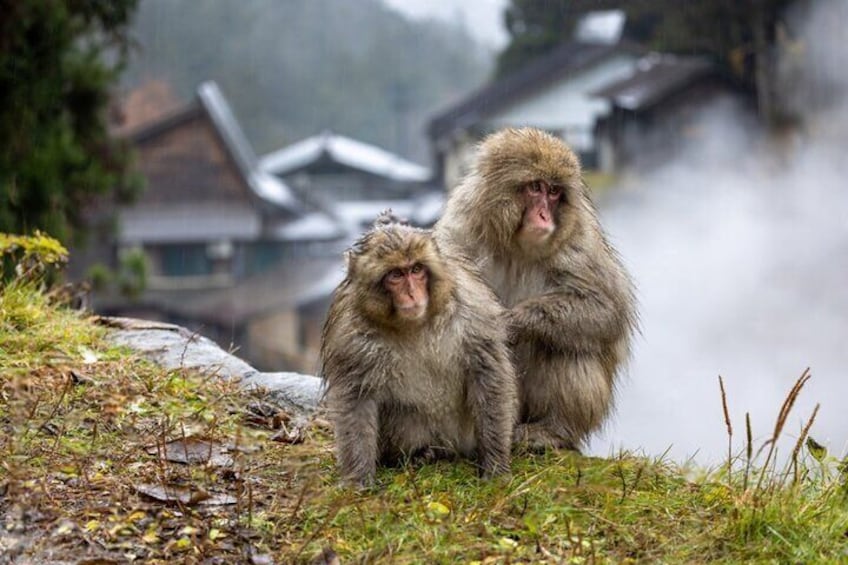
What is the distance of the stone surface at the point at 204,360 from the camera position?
522 cm

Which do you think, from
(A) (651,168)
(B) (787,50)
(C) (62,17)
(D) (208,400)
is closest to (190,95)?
(A) (651,168)

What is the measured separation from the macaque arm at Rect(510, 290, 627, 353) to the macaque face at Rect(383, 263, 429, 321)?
77cm

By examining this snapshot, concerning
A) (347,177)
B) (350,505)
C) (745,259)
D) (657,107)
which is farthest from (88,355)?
(347,177)

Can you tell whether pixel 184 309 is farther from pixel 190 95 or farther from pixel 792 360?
pixel 190 95

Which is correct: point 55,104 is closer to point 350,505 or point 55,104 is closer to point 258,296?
point 350,505

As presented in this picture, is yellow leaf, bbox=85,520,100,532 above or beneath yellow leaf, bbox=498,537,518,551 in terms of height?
beneath

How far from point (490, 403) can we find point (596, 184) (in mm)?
18104

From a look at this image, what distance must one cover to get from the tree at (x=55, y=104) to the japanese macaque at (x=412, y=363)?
4685 mm

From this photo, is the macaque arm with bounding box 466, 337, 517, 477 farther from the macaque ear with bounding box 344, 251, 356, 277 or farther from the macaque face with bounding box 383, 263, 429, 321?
the macaque ear with bounding box 344, 251, 356, 277

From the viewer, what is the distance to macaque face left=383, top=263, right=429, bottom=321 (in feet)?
12.7

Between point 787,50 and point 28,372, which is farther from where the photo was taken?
point 787,50

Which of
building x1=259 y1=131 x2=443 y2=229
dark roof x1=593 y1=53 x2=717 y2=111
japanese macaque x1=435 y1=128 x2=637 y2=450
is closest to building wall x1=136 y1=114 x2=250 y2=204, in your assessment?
building x1=259 y1=131 x2=443 y2=229

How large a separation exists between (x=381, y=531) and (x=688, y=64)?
1850cm

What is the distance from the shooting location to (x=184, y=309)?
25234 mm
